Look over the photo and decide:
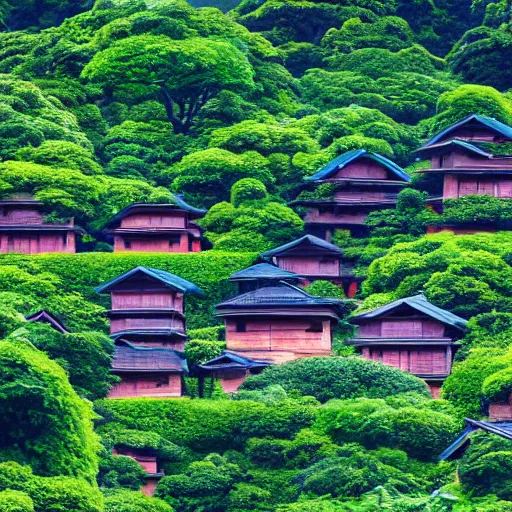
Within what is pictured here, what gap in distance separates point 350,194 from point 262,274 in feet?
38.4

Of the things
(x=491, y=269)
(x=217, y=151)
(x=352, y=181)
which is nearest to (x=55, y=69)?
(x=217, y=151)

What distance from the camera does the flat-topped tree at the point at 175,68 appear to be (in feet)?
351

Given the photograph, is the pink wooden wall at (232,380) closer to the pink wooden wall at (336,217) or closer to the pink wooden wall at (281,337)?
the pink wooden wall at (281,337)

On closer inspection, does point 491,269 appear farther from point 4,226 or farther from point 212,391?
point 4,226

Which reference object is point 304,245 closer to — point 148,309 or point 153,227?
point 153,227

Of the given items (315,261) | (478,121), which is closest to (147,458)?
(315,261)

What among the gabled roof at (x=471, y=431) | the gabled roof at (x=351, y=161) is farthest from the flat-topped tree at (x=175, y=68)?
the gabled roof at (x=471, y=431)

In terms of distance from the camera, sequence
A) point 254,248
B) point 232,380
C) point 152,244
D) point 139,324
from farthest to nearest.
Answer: point 152,244
point 254,248
point 139,324
point 232,380

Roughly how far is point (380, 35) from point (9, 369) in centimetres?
6383

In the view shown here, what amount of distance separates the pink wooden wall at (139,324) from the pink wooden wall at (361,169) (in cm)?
1526

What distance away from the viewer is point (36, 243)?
92750mm

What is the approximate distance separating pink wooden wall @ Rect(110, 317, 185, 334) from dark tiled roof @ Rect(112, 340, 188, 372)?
13.8 feet

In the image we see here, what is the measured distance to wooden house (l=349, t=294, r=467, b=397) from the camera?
256ft

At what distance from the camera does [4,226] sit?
91875mm
